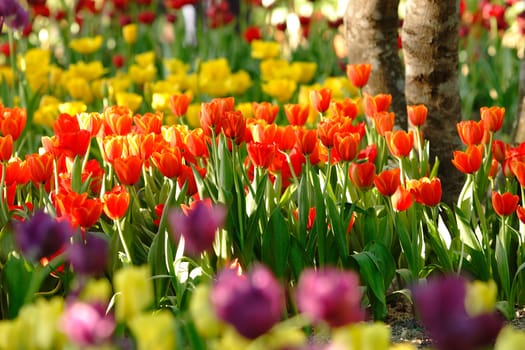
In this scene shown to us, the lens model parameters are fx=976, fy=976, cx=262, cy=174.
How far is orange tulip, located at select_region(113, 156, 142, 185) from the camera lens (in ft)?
8.33

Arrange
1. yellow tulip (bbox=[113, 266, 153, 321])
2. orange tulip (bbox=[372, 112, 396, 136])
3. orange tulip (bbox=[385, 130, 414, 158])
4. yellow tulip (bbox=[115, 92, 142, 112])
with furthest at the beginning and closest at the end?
yellow tulip (bbox=[115, 92, 142, 112])
orange tulip (bbox=[372, 112, 396, 136])
orange tulip (bbox=[385, 130, 414, 158])
yellow tulip (bbox=[113, 266, 153, 321])

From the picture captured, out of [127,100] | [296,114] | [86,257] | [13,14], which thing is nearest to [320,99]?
[296,114]

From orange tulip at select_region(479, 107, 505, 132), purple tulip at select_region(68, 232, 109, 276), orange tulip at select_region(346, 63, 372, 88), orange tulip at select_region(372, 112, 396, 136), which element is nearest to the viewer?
purple tulip at select_region(68, 232, 109, 276)

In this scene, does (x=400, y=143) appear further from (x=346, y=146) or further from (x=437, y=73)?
(x=437, y=73)

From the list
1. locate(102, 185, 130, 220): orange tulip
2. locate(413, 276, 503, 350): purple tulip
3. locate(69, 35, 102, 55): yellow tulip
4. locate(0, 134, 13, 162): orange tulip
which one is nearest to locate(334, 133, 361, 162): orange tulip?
locate(102, 185, 130, 220): orange tulip

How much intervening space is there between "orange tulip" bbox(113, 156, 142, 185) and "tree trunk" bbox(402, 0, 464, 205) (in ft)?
4.27

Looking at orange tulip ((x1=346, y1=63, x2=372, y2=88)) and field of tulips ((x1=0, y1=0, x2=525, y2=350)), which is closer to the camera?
field of tulips ((x1=0, y1=0, x2=525, y2=350))

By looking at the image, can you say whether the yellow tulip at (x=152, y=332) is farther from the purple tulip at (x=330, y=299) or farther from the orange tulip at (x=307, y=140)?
the orange tulip at (x=307, y=140)

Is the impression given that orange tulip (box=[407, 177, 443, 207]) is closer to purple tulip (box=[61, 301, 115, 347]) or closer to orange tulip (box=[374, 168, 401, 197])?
orange tulip (box=[374, 168, 401, 197])

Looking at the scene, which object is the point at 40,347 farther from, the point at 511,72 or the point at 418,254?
the point at 511,72

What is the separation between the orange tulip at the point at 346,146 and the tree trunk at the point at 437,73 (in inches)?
34.2

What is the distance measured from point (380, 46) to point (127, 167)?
5.96ft

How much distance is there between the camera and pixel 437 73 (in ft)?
11.4

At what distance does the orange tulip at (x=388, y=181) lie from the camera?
2.54 meters
